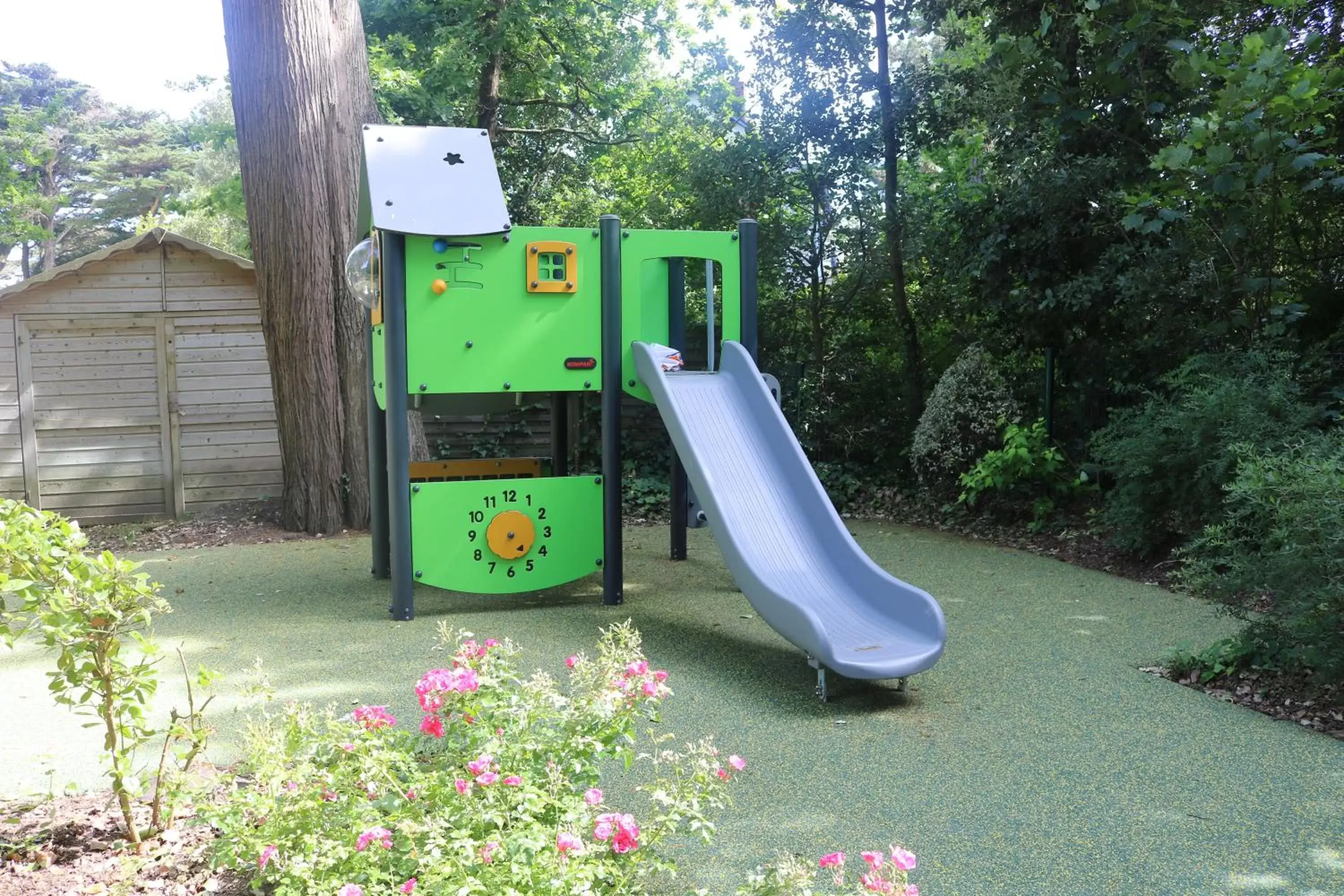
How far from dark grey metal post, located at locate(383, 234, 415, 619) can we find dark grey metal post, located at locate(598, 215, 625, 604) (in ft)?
3.15

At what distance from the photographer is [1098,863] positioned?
93.9 inches

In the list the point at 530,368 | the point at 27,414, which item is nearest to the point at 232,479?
the point at 27,414

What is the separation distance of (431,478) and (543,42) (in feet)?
24.6

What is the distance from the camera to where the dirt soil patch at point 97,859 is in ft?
6.79

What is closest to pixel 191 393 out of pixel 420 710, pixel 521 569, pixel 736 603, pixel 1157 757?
pixel 521 569

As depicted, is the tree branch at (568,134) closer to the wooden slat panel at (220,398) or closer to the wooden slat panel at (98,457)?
the wooden slat panel at (220,398)

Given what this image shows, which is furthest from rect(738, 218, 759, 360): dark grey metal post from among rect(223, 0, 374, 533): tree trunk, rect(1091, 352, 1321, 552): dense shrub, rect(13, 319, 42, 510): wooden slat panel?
rect(13, 319, 42, 510): wooden slat panel

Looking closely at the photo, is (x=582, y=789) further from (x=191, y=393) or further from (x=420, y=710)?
(x=191, y=393)

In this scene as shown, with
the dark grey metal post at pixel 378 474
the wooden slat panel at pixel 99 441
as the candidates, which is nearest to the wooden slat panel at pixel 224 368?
the wooden slat panel at pixel 99 441

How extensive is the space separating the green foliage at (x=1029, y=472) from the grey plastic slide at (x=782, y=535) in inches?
100.0

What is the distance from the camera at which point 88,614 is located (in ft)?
6.59

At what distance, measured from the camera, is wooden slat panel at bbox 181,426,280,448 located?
8.51m

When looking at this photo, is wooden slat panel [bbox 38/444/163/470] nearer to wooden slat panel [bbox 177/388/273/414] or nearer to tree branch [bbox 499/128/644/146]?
wooden slat panel [bbox 177/388/273/414]

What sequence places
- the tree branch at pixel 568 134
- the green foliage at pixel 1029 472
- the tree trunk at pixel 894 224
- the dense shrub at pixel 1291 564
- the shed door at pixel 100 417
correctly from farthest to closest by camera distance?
the tree branch at pixel 568 134 → the tree trunk at pixel 894 224 → the shed door at pixel 100 417 → the green foliage at pixel 1029 472 → the dense shrub at pixel 1291 564
